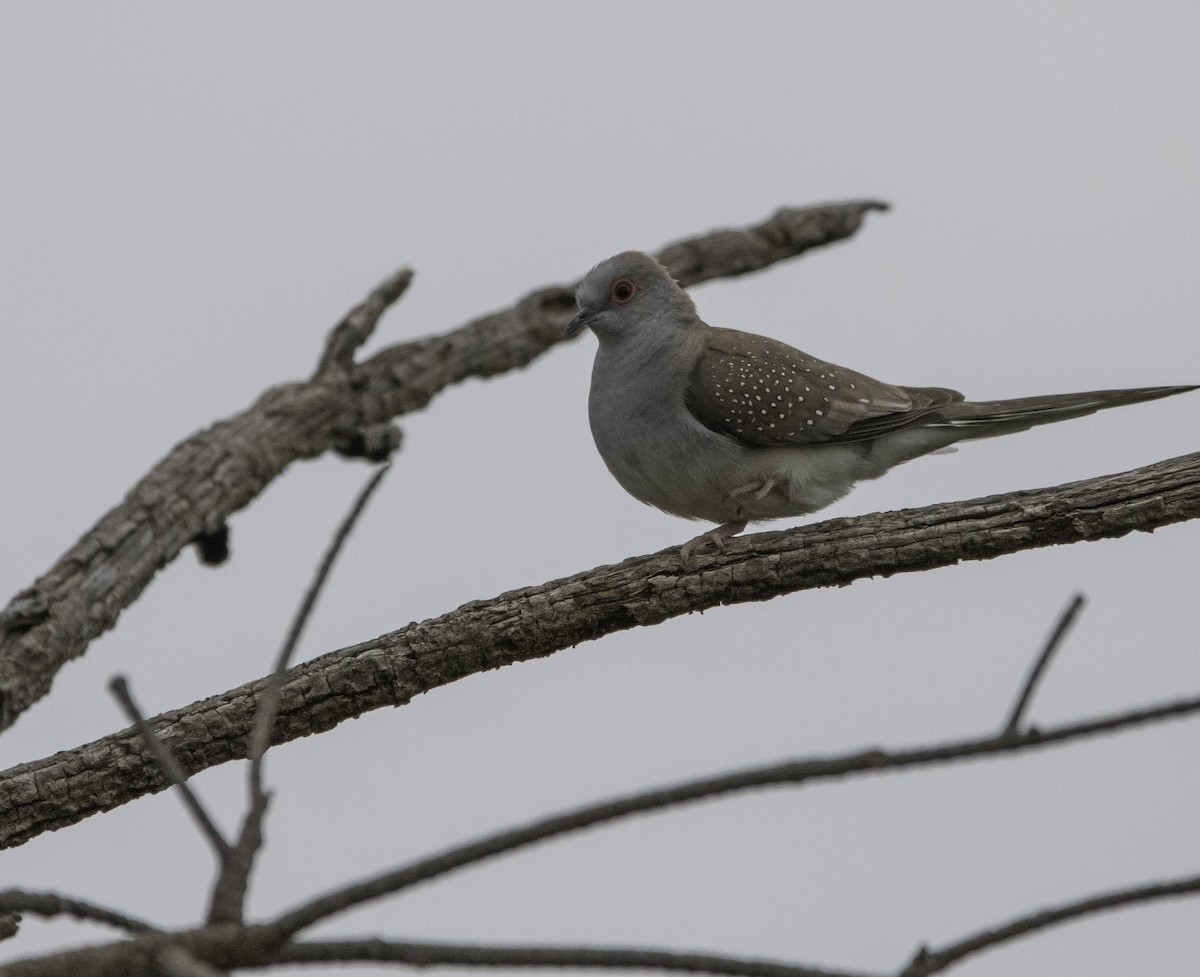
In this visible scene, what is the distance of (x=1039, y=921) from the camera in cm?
221

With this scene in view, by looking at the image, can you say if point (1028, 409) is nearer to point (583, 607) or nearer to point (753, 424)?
point (753, 424)

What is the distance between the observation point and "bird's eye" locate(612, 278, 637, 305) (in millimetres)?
6598

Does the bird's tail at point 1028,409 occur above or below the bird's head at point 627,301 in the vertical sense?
below

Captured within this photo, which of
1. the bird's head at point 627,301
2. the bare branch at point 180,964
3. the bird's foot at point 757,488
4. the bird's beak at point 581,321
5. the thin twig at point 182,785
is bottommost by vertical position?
the bare branch at point 180,964

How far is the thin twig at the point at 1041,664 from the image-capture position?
6.87 feet

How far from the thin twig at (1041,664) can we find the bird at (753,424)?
344cm

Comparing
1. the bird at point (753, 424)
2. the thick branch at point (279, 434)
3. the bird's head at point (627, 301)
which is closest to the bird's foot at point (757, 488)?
the bird at point (753, 424)

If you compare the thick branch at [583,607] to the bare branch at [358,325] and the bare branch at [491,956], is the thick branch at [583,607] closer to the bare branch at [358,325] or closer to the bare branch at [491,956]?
the bare branch at [491,956]

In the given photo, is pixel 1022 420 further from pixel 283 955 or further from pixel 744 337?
pixel 283 955

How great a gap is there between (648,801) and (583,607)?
280cm

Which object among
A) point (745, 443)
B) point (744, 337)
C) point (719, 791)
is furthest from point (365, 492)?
point (744, 337)

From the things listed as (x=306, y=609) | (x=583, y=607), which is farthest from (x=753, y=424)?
(x=306, y=609)

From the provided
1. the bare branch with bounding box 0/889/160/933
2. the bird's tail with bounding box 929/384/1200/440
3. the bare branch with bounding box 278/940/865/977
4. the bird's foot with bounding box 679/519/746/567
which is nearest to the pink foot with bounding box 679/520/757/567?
the bird's foot with bounding box 679/519/746/567

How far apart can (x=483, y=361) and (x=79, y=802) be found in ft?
12.4
